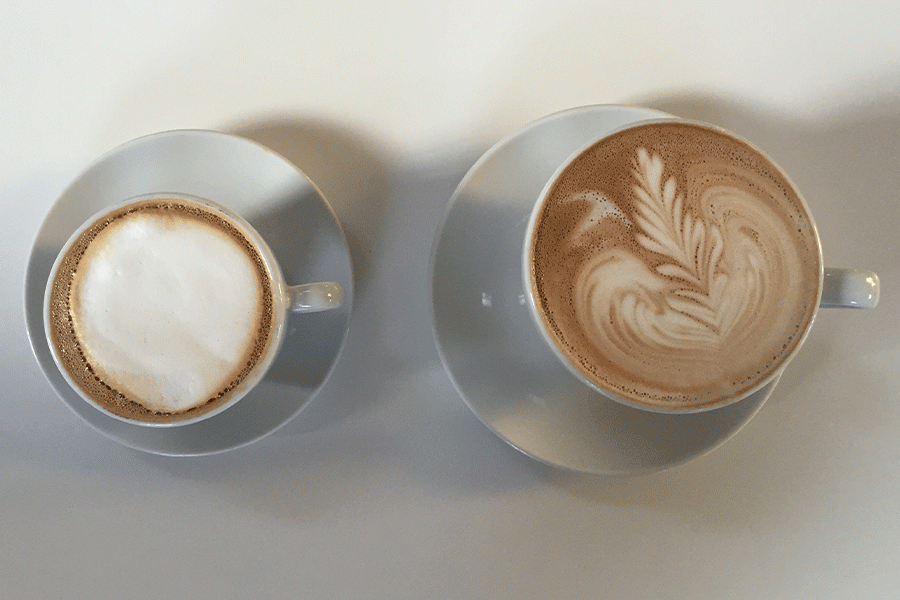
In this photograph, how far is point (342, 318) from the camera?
3.10 ft

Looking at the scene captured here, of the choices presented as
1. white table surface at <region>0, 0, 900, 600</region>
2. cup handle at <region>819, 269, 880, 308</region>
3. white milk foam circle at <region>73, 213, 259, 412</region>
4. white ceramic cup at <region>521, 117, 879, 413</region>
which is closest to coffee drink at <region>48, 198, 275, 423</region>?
white milk foam circle at <region>73, 213, 259, 412</region>

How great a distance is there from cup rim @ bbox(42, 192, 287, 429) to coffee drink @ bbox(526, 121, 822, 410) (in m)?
0.35

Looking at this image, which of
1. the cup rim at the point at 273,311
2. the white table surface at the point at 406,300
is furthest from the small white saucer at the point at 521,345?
the cup rim at the point at 273,311

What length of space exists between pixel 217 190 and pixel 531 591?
83cm

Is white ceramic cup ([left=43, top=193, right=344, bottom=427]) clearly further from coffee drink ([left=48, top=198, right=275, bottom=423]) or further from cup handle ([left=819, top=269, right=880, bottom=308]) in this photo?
cup handle ([left=819, top=269, right=880, bottom=308])

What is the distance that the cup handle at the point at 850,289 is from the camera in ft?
2.54

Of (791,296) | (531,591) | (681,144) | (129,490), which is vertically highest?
(681,144)

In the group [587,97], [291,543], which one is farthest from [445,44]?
[291,543]

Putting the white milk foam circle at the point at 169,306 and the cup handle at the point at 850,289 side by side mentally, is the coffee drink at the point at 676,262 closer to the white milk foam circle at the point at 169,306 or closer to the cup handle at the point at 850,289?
the cup handle at the point at 850,289

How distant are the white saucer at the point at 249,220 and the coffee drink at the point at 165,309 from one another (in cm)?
12

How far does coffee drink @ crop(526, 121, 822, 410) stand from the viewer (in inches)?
30.4

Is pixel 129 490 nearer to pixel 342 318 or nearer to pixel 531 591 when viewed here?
pixel 342 318

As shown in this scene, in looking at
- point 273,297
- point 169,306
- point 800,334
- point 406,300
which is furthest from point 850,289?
point 169,306

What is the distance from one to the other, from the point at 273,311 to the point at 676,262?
532mm
